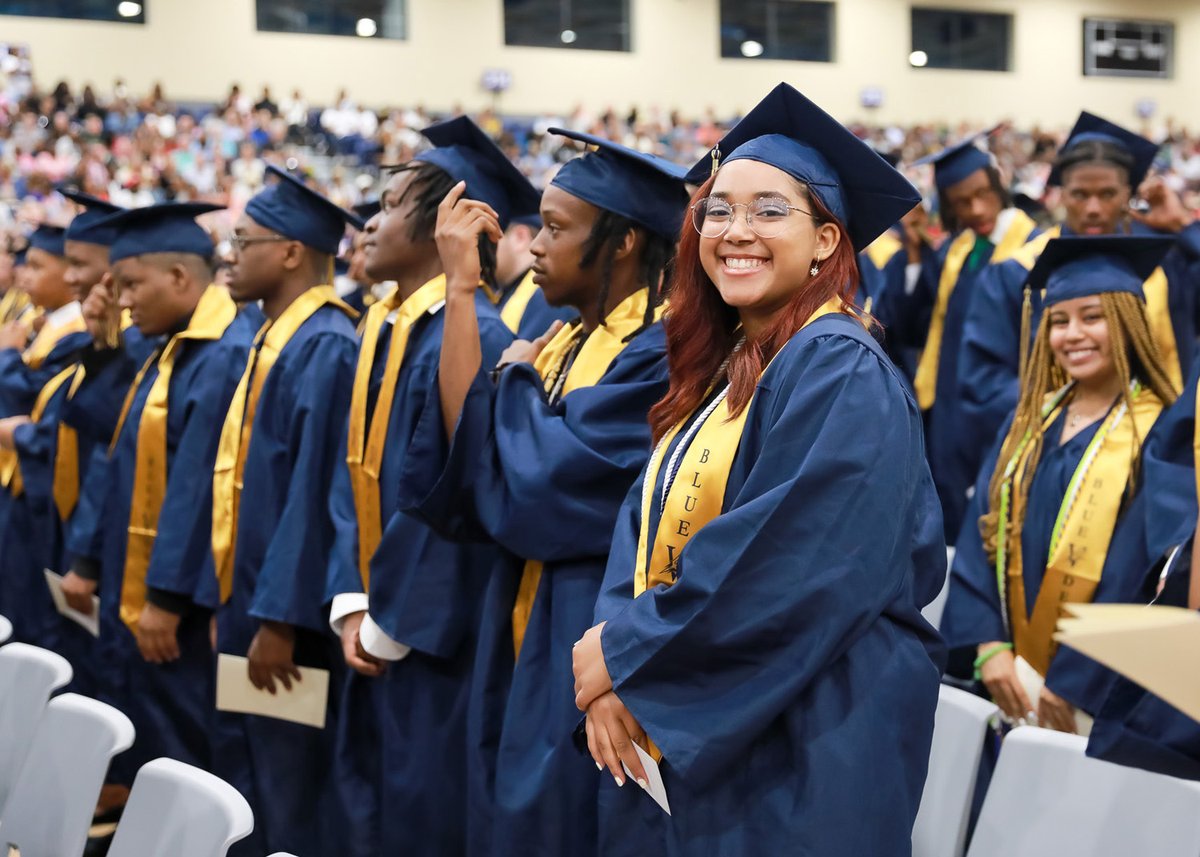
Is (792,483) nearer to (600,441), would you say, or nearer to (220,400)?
(600,441)

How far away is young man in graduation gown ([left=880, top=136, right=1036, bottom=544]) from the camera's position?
5.85 meters

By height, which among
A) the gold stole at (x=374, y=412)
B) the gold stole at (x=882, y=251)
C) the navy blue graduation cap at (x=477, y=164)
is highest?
the navy blue graduation cap at (x=477, y=164)

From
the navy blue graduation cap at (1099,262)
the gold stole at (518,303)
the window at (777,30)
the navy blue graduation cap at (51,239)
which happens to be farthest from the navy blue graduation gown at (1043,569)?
the window at (777,30)

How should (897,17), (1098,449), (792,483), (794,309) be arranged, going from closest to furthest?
(792,483) → (794,309) → (1098,449) → (897,17)

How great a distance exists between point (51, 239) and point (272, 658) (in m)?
3.59

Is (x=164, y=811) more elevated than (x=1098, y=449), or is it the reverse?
(x=1098, y=449)

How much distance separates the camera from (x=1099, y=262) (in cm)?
352

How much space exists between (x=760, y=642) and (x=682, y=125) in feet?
65.5

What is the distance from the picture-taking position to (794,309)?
7.11 ft

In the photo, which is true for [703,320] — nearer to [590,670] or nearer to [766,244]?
[766,244]

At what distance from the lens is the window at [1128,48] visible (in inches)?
950

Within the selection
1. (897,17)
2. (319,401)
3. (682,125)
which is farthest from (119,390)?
(897,17)

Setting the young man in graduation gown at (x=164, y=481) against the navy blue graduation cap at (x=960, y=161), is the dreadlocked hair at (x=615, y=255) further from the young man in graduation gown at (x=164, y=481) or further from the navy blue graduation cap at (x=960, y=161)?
the navy blue graduation cap at (x=960, y=161)

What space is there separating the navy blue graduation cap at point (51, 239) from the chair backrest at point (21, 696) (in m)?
3.61
